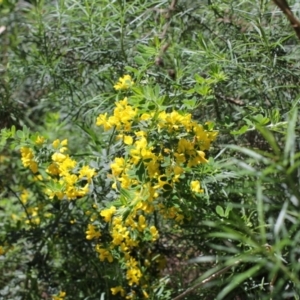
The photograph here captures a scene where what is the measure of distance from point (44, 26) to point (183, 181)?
2.86 ft

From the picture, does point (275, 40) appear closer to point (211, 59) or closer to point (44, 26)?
point (211, 59)

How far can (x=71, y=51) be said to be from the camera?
2367 mm

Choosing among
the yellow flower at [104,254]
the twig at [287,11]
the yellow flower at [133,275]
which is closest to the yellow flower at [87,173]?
the yellow flower at [104,254]

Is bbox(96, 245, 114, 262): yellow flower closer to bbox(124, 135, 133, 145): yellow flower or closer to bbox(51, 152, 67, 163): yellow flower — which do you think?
bbox(51, 152, 67, 163): yellow flower

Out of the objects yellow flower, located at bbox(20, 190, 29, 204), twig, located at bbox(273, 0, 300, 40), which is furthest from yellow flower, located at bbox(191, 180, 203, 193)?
yellow flower, located at bbox(20, 190, 29, 204)

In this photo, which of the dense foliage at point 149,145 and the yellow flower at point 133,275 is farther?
the yellow flower at point 133,275

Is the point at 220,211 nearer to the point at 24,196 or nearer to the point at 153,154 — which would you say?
the point at 153,154

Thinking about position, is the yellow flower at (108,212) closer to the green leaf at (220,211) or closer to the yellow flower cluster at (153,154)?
the yellow flower cluster at (153,154)

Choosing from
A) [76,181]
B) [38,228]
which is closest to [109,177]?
[76,181]

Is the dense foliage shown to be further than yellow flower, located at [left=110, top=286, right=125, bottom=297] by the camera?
No

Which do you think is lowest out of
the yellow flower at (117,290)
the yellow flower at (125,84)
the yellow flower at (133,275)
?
the yellow flower at (117,290)

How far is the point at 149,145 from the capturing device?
172 cm

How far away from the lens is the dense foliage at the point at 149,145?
5.77 feet

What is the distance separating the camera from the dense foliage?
69.2 inches
